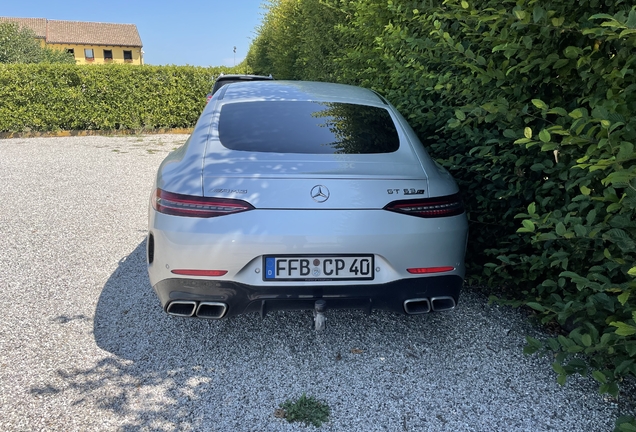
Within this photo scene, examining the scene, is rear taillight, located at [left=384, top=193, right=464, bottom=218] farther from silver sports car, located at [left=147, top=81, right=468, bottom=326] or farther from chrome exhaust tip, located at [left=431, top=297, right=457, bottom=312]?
chrome exhaust tip, located at [left=431, top=297, right=457, bottom=312]

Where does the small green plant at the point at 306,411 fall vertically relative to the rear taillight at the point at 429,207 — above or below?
below

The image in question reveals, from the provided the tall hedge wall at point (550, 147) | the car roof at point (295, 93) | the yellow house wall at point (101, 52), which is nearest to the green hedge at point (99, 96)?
the tall hedge wall at point (550, 147)

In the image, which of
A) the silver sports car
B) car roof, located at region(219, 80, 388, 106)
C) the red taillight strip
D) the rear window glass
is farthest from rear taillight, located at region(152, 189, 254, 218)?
car roof, located at region(219, 80, 388, 106)

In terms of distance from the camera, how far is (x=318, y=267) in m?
2.79

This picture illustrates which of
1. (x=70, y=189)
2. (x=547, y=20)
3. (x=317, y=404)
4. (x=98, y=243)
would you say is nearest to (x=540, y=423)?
(x=317, y=404)

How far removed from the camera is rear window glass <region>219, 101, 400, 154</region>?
3.20 m

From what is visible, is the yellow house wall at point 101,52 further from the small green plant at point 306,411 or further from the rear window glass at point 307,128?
the small green plant at point 306,411

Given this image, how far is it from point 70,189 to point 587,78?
7.87m

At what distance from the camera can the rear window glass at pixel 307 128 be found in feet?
10.5

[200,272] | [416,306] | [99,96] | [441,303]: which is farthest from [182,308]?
[99,96]

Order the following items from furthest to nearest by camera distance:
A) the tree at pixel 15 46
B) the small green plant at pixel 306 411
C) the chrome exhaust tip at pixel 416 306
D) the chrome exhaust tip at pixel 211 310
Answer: the tree at pixel 15 46 → the chrome exhaust tip at pixel 416 306 → the chrome exhaust tip at pixel 211 310 → the small green plant at pixel 306 411

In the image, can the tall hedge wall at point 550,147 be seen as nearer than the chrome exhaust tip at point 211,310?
Yes

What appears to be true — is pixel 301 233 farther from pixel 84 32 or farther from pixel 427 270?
pixel 84 32

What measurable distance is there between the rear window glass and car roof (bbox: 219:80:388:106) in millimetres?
100
